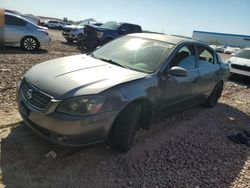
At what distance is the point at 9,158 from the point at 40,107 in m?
0.80

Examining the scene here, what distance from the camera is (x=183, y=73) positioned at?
4.58m

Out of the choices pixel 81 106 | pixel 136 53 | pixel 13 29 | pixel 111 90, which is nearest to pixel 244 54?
pixel 136 53

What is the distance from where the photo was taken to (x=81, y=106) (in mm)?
3500

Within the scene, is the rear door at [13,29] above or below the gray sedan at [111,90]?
below

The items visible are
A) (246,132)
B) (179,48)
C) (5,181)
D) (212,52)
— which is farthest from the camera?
(212,52)

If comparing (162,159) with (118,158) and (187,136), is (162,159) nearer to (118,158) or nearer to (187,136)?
(118,158)

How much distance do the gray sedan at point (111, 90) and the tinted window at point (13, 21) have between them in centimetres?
880

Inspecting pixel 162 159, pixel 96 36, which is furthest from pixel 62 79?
pixel 96 36

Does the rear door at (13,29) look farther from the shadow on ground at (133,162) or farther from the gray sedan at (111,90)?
the shadow on ground at (133,162)

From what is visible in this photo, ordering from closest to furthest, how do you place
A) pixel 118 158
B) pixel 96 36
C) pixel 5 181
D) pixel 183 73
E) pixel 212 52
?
pixel 5 181 < pixel 118 158 < pixel 183 73 < pixel 212 52 < pixel 96 36

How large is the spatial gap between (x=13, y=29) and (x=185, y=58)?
378 inches

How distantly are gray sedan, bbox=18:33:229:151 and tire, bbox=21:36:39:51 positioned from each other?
8.89m

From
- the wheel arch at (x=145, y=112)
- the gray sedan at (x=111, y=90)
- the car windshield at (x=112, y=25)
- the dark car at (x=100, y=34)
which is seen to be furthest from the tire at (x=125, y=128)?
the car windshield at (x=112, y=25)

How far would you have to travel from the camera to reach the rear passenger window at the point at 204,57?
5960 mm
